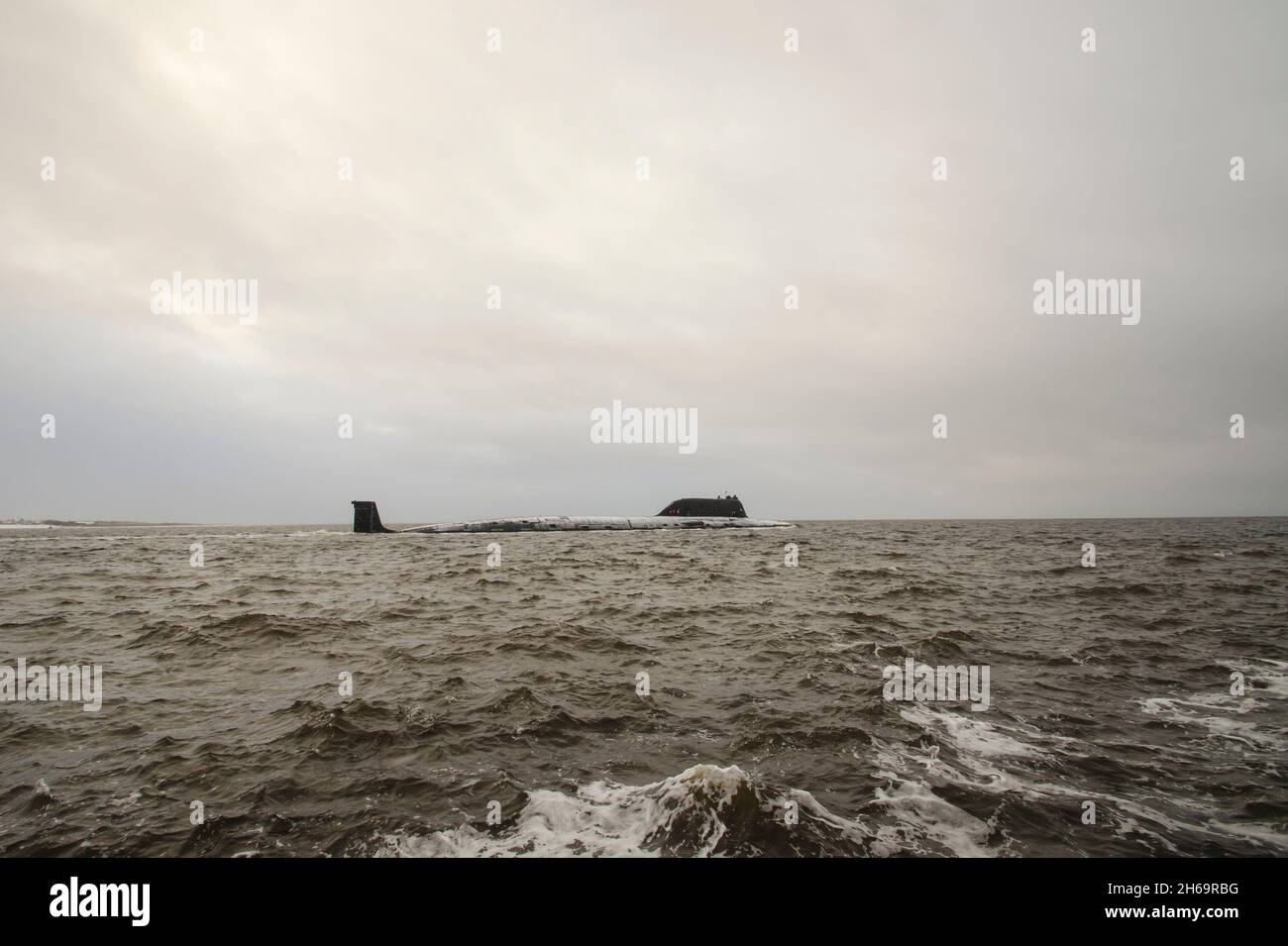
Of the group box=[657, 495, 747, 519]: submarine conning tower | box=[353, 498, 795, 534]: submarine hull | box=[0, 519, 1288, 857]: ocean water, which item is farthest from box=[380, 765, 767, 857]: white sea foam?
box=[657, 495, 747, 519]: submarine conning tower

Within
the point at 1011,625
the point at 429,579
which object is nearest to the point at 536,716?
the point at 1011,625

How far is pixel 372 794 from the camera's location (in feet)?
23.6

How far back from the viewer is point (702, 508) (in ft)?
272

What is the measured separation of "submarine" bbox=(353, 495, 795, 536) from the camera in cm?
6650

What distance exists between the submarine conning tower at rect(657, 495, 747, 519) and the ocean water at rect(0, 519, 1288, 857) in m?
61.9

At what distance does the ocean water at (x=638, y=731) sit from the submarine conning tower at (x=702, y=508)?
6194cm

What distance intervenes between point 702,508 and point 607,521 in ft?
48.6

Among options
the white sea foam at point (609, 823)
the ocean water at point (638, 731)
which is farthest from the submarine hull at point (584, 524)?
the white sea foam at point (609, 823)

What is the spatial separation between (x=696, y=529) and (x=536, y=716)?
65.5 m

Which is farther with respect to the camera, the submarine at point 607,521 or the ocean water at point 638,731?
the submarine at point 607,521

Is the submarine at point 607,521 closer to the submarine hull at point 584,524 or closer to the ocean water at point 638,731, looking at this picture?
the submarine hull at point 584,524

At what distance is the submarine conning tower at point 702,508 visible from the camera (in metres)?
82.8
